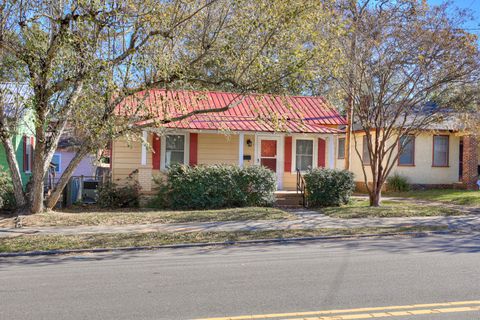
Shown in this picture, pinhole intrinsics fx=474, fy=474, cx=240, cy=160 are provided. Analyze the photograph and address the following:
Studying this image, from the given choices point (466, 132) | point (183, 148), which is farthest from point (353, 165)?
point (183, 148)

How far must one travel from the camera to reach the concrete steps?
17.5 m

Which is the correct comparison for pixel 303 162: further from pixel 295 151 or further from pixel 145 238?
pixel 145 238

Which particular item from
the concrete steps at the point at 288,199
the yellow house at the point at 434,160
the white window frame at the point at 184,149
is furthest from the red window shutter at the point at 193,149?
the yellow house at the point at 434,160

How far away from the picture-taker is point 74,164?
13.7 m

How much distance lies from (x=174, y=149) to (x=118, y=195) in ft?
11.0

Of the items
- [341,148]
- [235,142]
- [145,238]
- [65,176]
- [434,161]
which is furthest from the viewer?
[341,148]

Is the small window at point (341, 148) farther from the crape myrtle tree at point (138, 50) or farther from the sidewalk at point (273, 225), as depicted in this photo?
the crape myrtle tree at point (138, 50)

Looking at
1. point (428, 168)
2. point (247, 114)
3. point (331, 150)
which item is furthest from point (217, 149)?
point (428, 168)

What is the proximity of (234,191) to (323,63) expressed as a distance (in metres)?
5.72

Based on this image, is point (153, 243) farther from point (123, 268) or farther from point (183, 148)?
point (183, 148)

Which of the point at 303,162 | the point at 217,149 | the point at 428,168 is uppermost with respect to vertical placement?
the point at 217,149

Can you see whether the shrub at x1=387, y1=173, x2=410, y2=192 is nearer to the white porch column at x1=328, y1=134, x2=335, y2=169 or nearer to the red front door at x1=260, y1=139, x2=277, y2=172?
the white porch column at x1=328, y1=134, x2=335, y2=169

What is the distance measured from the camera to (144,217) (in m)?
13.5

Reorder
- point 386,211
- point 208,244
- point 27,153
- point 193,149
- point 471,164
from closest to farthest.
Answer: point 208,244
point 386,211
point 193,149
point 27,153
point 471,164
